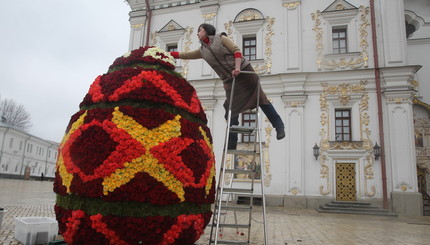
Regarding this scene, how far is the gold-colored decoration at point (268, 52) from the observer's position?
17031 millimetres

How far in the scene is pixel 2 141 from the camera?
41.2 metres

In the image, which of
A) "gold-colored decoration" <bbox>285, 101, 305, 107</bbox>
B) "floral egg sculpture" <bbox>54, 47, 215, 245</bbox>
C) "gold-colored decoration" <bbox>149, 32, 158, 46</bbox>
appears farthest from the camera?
"gold-colored decoration" <bbox>149, 32, 158, 46</bbox>

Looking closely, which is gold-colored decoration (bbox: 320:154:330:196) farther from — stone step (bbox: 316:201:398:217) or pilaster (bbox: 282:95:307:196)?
pilaster (bbox: 282:95:307:196)

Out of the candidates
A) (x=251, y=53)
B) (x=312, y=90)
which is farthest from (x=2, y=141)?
(x=312, y=90)

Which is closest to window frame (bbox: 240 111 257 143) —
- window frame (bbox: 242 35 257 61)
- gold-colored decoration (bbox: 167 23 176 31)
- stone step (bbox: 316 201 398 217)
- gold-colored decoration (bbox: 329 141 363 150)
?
window frame (bbox: 242 35 257 61)

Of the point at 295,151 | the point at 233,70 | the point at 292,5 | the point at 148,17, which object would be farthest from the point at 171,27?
the point at 233,70

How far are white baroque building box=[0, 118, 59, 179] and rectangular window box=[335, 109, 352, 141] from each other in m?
39.6

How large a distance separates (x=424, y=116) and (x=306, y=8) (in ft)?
28.2

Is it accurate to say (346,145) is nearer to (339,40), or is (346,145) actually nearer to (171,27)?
(339,40)

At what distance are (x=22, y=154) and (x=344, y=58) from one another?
4598cm

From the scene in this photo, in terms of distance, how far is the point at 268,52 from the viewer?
56.6 ft

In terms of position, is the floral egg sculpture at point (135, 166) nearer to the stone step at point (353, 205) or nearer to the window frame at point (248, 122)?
the stone step at point (353, 205)

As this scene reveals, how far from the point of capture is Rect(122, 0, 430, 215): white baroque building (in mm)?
14664

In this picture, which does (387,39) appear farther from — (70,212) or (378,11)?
(70,212)
